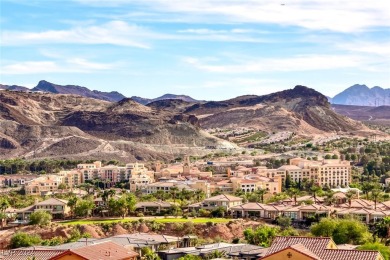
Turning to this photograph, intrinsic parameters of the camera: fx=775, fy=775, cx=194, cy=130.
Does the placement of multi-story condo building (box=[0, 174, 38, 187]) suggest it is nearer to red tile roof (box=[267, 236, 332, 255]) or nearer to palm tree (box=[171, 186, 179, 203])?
palm tree (box=[171, 186, 179, 203])

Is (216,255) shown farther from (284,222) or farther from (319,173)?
(319,173)

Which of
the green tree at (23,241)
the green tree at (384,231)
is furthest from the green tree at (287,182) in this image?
the green tree at (23,241)

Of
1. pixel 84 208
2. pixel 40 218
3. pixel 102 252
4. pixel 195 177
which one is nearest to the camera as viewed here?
pixel 102 252

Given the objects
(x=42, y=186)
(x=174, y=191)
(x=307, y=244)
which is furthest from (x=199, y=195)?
(x=307, y=244)

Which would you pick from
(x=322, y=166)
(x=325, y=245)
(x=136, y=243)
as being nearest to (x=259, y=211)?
(x=136, y=243)

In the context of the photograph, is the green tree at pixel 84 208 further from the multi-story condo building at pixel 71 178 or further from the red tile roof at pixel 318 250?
the red tile roof at pixel 318 250

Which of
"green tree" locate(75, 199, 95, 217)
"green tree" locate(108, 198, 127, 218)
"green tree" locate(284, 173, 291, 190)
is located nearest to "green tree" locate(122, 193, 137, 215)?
"green tree" locate(108, 198, 127, 218)
